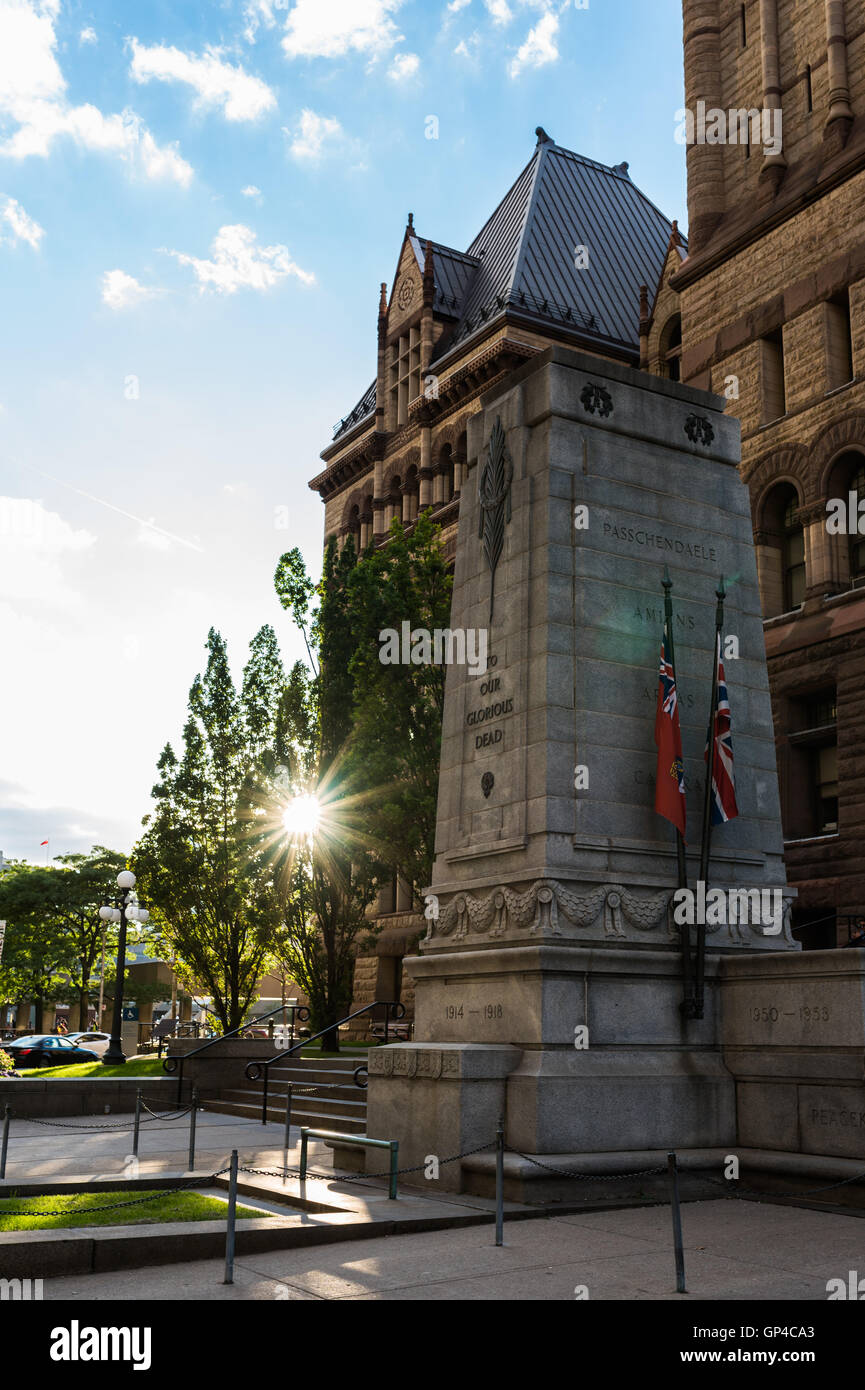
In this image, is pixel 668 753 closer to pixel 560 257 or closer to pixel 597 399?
pixel 597 399

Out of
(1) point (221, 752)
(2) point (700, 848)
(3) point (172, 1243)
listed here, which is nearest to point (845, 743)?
(2) point (700, 848)

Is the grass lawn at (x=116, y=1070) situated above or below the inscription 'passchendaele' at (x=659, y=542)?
below

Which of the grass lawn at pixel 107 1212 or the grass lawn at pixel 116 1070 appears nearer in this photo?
the grass lawn at pixel 107 1212

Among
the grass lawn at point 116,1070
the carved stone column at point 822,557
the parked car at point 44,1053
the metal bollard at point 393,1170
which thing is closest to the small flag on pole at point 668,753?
the metal bollard at point 393,1170

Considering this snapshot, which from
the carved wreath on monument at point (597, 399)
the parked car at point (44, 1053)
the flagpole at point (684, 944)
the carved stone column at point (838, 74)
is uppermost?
the carved stone column at point (838, 74)

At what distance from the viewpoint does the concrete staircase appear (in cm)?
1853

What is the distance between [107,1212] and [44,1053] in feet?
114

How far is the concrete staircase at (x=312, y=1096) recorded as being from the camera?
1853cm

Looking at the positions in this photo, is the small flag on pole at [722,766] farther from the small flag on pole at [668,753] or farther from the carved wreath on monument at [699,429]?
the carved wreath on monument at [699,429]

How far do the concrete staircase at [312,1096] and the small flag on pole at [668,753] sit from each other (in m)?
6.61

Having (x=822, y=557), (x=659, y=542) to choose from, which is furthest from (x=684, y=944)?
(x=822, y=557)

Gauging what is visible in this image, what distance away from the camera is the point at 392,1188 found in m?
11.9

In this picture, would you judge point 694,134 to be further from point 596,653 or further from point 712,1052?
point 712,1052
